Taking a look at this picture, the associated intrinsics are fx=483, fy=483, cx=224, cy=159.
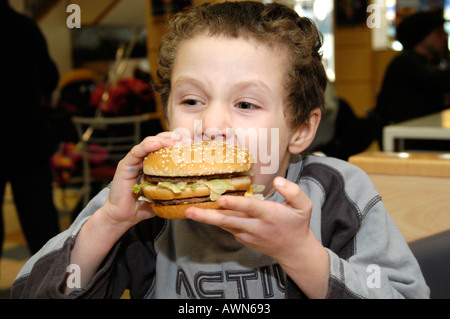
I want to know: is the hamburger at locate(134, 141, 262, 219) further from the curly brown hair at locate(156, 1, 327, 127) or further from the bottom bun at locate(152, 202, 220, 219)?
the curly brown hair at locate(156, 1, 327, 127)

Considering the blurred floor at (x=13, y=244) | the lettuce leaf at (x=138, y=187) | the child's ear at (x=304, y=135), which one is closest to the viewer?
the lettuce leaf at (x=138, y=187)

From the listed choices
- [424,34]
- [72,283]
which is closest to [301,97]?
[72,283]

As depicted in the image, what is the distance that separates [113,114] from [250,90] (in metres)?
3.91

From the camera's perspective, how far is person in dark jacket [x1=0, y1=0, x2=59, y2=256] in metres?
2.99

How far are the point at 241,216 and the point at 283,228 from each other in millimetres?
88

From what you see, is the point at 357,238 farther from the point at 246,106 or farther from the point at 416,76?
the point at 416,76

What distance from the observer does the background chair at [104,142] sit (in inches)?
185

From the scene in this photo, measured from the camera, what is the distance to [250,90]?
116 cm

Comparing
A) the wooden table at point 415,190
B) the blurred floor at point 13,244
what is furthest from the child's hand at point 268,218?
the blurred floor at point 13,244

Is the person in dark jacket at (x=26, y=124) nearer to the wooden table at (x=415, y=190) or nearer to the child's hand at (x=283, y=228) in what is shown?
the wooden table at (x=415, y=190)

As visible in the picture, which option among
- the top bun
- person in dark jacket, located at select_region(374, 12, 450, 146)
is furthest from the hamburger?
person in dark jacket, located at select_region(374, 12, 450, 146)

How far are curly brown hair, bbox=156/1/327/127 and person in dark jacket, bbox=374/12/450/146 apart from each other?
343cm

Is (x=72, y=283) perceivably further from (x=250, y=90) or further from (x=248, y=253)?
(x=250, y=90)

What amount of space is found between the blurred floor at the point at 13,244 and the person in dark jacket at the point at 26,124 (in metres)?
0.36
